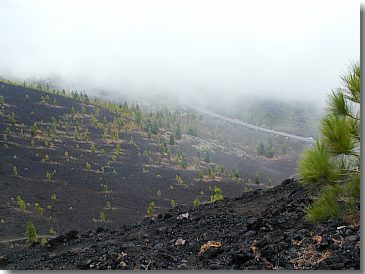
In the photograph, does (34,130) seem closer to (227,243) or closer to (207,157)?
(207,157)

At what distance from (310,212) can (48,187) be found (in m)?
18.9

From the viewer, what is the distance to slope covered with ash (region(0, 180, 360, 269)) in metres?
3.48

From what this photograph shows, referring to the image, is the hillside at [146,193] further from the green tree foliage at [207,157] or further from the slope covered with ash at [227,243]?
the green tree foliage at [207,157]

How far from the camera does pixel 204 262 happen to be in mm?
4312

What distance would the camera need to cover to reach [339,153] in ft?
10.8

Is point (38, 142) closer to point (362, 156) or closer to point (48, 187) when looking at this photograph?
point (48, 187)

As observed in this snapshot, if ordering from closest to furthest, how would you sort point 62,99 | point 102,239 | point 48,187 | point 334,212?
point 334,212
point 102,239
point 48,187
point 62,99

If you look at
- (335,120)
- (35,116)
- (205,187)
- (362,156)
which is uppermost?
(35,116)

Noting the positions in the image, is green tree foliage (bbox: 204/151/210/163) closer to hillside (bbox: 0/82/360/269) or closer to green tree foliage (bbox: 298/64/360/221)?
hillside (bbox: 0/82/360/269)

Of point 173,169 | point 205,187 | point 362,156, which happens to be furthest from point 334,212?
point 173,169

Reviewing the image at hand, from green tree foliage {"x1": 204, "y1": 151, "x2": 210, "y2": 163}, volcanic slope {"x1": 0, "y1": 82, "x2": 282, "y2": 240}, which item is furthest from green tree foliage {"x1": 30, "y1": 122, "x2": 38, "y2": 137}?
green tree foliage {"x1": 204, "y1": 151, "x2": 210, "y2": 163}

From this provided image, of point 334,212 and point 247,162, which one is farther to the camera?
point 247,162

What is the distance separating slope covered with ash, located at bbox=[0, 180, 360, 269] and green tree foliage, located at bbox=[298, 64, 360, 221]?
0.38m

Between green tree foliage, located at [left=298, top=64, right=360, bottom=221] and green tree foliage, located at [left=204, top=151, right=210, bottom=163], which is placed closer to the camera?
green tree foliage, located at [left=298, top=64, right=360, bottom=221]
